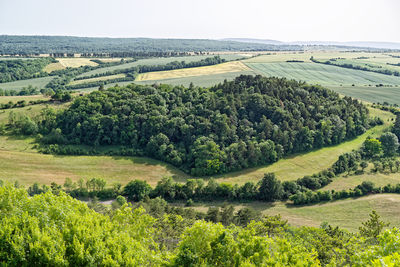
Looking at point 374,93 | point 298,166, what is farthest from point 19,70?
point 374,93

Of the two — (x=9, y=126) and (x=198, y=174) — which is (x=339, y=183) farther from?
(x=9, y=126)

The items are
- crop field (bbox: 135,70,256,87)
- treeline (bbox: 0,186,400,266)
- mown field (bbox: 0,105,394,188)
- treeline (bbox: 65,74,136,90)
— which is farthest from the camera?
treeline (bbox: 65,74,136,90)

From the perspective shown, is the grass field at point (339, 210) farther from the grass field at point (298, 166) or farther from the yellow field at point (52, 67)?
the yellow field at point (52, 67)

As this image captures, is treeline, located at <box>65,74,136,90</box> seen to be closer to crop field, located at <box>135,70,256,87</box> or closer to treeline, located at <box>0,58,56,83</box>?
crop field, located at <box>135,70,256,87</box>

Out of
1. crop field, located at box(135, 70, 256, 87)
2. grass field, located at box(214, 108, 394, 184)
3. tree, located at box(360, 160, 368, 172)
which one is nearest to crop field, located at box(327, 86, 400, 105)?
grass field, located at box(214, 108, 394, 184)

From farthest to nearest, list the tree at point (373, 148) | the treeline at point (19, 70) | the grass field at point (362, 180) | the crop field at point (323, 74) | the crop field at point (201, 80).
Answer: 1. the crop field at point (323, 74)
2. the treeline at point (19, 70)
3. the crop field at point (201, 80)
4. the tree at point (373, 148)
5. the grass field at point (362, 180)

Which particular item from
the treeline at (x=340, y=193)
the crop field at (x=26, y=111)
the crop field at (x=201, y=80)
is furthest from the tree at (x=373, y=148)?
the crop field at (x=26, y=111)
